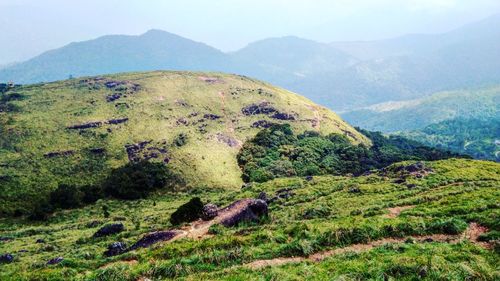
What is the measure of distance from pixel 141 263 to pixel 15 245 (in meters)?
34.8

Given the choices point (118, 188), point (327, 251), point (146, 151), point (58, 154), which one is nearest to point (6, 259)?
point (327, 251)

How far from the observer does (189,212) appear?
46125 mm

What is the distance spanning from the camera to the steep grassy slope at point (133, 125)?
309 ft

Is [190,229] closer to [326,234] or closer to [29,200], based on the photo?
[326,234]

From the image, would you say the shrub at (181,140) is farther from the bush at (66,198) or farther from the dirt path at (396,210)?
the dirt path at (396,210)

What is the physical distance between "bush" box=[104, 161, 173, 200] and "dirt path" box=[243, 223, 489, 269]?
218 ft

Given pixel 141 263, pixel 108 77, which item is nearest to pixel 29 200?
pixel 141 263

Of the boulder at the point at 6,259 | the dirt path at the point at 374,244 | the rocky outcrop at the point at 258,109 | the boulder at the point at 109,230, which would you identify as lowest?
the boulder at the point at 109,230

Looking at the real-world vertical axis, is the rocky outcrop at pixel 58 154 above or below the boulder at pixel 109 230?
above

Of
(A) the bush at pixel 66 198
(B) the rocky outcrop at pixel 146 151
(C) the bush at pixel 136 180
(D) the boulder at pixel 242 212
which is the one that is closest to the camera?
(D) the boulder at pixel 242 212

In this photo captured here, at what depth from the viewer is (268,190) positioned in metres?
73.3

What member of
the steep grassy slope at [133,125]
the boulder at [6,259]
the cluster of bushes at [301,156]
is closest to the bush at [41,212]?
the steep grassy slope at [133,125]

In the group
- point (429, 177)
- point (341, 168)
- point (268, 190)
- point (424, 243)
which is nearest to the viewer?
point (424, 243)

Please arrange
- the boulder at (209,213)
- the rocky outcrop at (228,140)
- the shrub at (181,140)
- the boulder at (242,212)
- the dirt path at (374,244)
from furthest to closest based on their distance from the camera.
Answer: the rocky outcrop at (228,140) < the shrub at (181,140) < the boulder at (209,213) < the boulder at (242,212) < the dirt path at (374,244)
